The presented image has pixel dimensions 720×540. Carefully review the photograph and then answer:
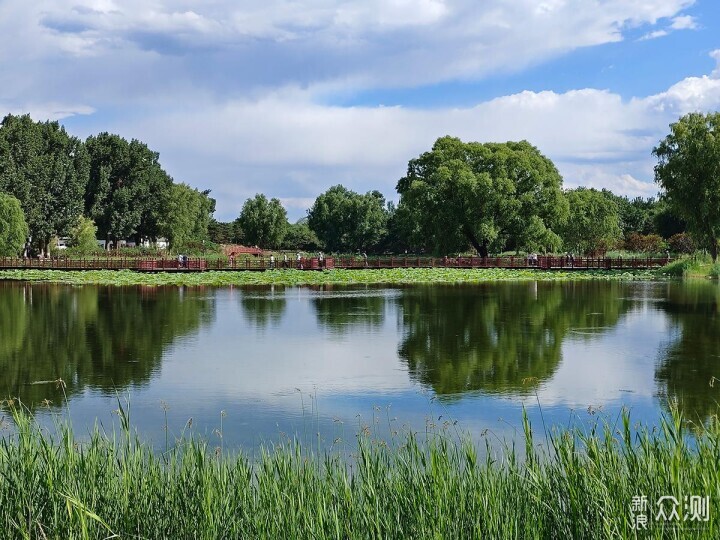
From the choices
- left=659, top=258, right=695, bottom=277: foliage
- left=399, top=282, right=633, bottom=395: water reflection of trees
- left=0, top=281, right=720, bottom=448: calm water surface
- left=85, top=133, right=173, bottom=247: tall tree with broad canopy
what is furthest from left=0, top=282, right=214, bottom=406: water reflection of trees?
left=85, top=133, right=173, bottom=247: tall tree with broad canopy

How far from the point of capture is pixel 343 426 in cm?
1066

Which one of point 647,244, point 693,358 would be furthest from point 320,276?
point 647,244

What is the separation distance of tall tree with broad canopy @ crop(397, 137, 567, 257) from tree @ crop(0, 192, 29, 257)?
26.1m

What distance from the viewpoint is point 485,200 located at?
5284cm

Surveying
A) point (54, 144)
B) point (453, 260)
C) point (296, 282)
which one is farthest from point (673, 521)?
point (54, 144)

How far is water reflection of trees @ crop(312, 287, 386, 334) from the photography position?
23016mm

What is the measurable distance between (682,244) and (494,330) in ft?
160

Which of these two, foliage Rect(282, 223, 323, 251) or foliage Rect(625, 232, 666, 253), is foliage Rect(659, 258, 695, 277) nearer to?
foliage Rect(625, 232, 666, 253)

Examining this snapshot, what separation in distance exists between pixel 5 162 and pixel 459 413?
53304 mm

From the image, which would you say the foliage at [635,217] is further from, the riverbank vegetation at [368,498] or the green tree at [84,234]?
the riverbank vegetation at [368,498]

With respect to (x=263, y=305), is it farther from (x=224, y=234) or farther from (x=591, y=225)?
(x=224, y=234)

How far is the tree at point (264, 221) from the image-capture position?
8400 cm

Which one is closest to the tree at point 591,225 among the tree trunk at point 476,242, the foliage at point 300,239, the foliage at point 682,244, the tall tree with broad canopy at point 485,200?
the foliage at point 682,244

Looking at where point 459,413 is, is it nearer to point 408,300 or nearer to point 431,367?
point 431,367
